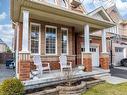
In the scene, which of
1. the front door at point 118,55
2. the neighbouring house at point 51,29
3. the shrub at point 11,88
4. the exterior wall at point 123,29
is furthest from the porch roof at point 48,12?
the exterior wall at point 123,29

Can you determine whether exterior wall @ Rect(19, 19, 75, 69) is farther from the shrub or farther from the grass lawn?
the shrub

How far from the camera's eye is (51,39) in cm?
1317

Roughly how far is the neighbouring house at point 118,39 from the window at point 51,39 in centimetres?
1126

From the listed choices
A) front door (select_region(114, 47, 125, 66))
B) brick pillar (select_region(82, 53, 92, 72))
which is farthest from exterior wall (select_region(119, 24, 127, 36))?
brick pillar (select_region(82, 53, 92, 72))

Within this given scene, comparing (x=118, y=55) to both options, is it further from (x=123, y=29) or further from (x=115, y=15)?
(x=115, y=15)

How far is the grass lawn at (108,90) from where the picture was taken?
29.1 feet

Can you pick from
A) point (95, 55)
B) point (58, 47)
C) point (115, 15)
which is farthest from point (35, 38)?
point (115, 15)

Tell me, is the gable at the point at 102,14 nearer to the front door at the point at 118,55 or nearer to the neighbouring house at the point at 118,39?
the neighbouring house at the point at 118,39

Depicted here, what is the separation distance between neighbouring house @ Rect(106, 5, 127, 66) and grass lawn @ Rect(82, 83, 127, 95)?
42.8 ft

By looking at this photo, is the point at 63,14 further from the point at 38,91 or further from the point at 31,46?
the point at 38,91

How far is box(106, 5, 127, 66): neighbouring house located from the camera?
23177mm

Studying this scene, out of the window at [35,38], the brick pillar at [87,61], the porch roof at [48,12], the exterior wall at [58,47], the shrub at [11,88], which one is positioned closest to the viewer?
the shrub at [11,88]

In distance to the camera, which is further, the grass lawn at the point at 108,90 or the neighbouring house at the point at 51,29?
the neighbouring house at the point at 51,29

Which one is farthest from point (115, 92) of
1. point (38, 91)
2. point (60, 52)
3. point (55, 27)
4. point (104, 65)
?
point (55, 27)
